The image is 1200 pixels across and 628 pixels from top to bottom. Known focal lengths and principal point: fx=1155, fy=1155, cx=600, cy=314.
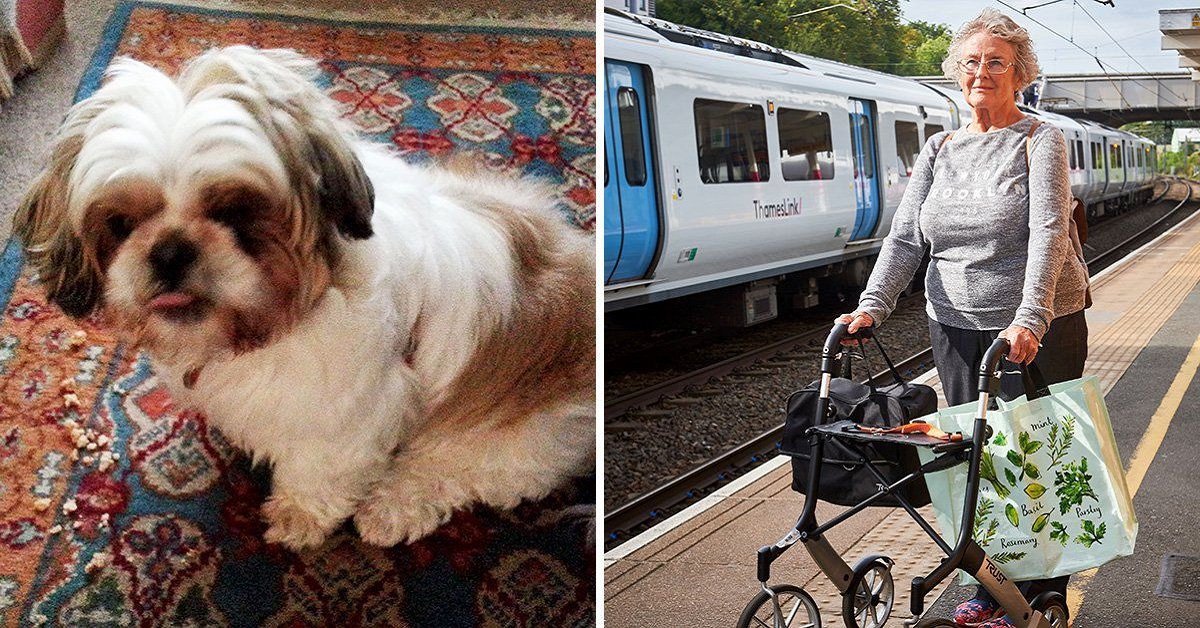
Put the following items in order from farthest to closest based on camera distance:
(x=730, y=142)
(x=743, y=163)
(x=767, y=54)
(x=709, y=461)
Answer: (x=767, y=54)
(x=743, y=163)
(x=730, y=142)
(x=709, y=461)

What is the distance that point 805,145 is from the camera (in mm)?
6172

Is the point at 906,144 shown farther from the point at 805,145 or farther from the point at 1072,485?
the point at 1072,485

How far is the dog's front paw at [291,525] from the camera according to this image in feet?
8.51

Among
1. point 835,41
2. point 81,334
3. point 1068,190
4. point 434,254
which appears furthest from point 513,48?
point 835,41

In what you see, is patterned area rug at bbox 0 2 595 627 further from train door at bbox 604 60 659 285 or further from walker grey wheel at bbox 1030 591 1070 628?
train door at bbox 604 60 659 285

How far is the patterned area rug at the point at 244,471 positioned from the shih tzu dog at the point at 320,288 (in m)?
0.05

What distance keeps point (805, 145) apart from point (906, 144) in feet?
5.71

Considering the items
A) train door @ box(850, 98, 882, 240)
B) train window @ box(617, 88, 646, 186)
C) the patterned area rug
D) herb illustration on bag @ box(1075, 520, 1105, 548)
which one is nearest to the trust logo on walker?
train door @ box(850, 98, 882, 240)

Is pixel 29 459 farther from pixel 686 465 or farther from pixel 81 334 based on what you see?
pixel 686 465

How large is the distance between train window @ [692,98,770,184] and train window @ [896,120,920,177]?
81.0 inches

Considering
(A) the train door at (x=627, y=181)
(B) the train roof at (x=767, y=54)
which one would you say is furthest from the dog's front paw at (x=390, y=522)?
(B) the train roof at (x=767, y=54)

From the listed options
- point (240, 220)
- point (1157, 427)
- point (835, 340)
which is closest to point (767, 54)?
point (1157, 427)

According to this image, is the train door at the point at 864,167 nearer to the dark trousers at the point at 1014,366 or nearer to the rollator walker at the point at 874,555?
the dark trousers at the point at 1014,366

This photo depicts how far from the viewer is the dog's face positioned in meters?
2.39
